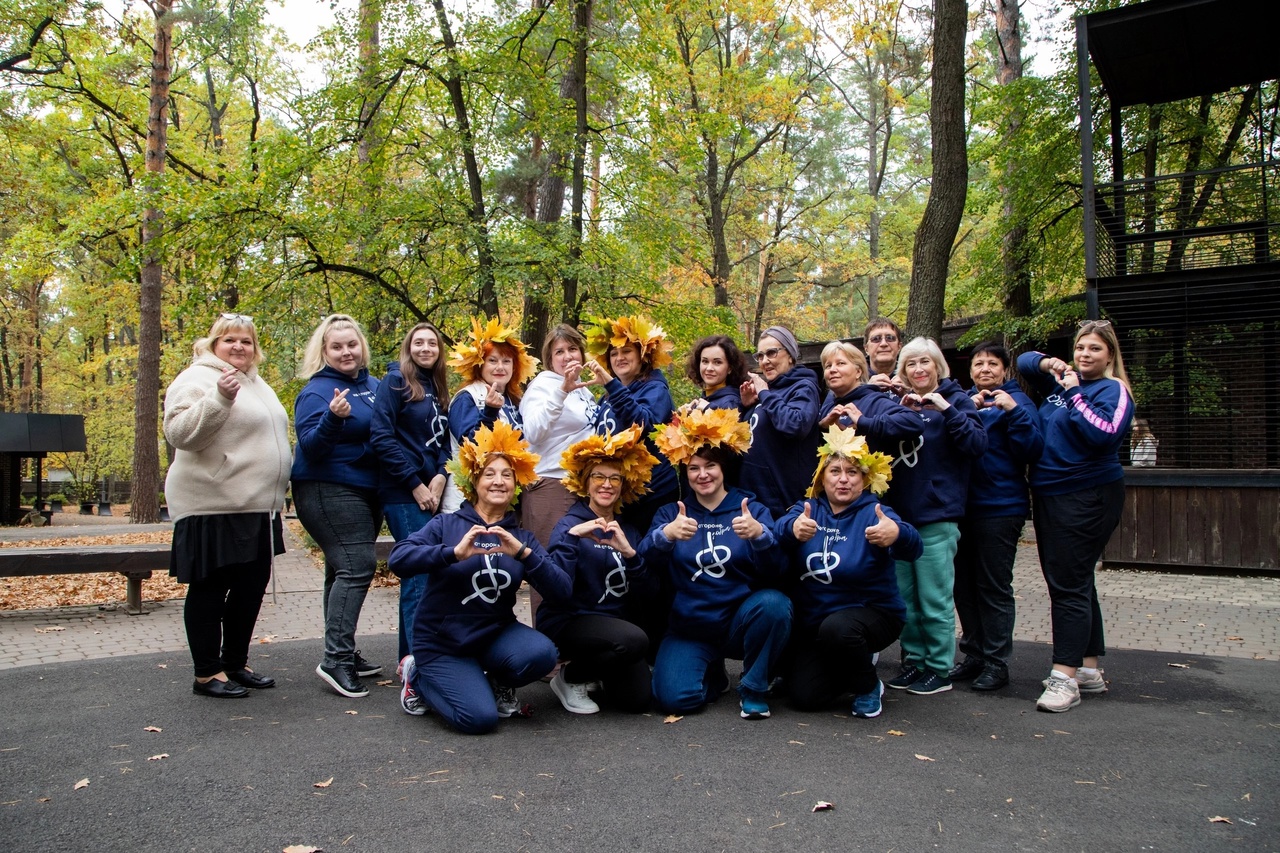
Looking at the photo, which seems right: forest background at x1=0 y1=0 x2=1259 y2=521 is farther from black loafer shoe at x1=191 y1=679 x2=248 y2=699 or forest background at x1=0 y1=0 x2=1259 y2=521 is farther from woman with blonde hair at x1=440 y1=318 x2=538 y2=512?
black loafer shoe at x1=191 y1=679 x2=248 y2=699

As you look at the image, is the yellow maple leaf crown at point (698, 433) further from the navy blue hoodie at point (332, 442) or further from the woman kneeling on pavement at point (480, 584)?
the navy blue hoodie at point (332, 442)

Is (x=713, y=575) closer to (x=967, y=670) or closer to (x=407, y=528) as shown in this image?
(x=407, y=528)

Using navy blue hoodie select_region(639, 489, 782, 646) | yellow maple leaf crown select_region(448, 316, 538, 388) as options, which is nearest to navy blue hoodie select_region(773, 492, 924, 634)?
navy blue hoodie select_region(639, 489, 782, 646)

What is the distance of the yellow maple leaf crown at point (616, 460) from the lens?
4586 mm

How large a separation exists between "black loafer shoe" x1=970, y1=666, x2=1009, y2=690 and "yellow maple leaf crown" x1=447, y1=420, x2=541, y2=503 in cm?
285

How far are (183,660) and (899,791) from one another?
15.6 feet

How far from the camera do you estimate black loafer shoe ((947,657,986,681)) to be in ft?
17.6

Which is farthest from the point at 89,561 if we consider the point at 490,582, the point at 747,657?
the point at 747,657

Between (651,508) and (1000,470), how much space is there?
2.03 metres

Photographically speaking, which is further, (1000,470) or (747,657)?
(1000,470)

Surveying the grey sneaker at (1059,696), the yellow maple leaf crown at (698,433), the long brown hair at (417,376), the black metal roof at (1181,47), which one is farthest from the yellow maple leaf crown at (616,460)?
the black metal roof at (1181,47)

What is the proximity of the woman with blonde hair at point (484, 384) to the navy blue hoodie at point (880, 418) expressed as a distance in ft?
5.97

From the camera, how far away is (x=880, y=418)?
4844mm

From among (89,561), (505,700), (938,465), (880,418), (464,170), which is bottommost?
(505,700)
